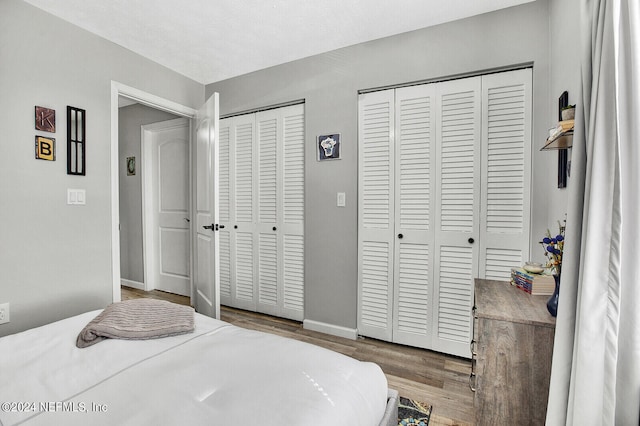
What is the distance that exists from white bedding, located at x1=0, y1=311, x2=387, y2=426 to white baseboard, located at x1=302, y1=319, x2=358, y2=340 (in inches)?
59.3

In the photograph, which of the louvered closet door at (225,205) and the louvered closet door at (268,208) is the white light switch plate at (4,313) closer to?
the louvered closet door at (225,205)

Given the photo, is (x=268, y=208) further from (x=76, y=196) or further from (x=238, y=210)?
(x=76, y=196)

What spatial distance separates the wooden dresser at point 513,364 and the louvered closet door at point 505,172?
3.02 ft

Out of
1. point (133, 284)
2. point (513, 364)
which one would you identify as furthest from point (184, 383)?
point (133, 284)

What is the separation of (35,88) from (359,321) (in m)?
2.91

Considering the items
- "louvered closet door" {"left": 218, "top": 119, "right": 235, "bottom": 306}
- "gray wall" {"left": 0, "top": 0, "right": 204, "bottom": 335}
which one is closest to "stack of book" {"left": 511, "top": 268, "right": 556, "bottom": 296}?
"louvered closet door" {"left": 218, "top": 119, "right": 235, "bottom": 306}

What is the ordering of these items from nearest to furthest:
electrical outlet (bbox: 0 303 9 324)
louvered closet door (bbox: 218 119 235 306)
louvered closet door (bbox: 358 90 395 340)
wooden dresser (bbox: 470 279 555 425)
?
wooden dresser (bbox: 470 279 555 425) < electrical outlet (bbox: 0 303 9 324) < louvered closet door (bbox: 358 90 395 340) < louvered closet door (bbox: 218 119 235 306)

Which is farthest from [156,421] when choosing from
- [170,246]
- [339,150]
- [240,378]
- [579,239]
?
[170,246]

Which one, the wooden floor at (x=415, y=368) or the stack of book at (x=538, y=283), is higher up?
the stack of book at (x=538, y=283)

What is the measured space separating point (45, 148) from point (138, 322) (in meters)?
1.62

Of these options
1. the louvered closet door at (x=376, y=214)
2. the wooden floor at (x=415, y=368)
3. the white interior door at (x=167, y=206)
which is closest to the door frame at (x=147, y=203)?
the white interior door at (x=167, y=206)

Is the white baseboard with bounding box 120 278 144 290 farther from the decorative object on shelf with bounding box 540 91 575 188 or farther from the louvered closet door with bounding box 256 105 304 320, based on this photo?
the decorative object on shelf with bounding box 540 91 575 188

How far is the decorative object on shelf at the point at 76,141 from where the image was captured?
218 cm

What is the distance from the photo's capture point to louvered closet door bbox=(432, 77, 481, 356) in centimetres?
218
